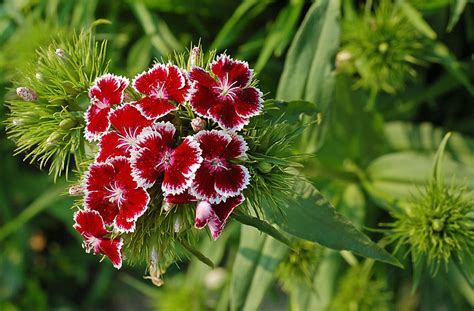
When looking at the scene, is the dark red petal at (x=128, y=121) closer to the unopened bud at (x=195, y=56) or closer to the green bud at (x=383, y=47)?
the unopened bud at (x=195, y=56)

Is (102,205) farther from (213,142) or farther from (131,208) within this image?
(213,142)

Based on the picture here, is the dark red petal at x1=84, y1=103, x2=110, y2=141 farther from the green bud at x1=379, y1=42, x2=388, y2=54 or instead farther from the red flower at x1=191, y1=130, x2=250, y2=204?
the green bud at x1=379, y1=42, x2=388, y2=54

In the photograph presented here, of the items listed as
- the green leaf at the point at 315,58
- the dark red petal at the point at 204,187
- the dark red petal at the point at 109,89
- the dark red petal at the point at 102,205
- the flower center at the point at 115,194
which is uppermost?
the green leaf at the point at 315,58

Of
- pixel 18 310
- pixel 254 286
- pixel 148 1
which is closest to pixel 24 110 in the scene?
pixel 254 286

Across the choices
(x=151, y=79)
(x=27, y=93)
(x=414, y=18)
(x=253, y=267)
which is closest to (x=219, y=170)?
(x=151, y=79)

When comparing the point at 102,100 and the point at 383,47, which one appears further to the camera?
the point at 383,47

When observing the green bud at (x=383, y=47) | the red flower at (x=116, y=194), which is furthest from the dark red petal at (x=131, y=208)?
the green bud at (x=383, y=47)

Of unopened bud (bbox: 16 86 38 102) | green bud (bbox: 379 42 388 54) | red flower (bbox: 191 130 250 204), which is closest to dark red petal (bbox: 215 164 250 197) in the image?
red flower (bbox: 191 130 250 204)
